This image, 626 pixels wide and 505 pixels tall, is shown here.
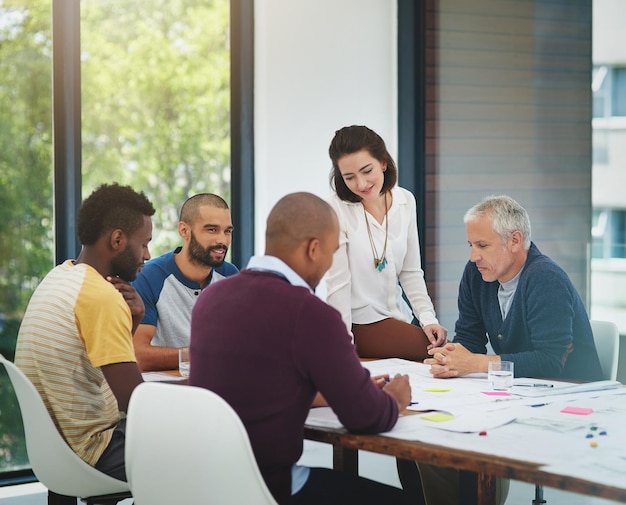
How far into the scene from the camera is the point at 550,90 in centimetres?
484

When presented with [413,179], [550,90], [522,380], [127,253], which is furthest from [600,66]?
[127,253]

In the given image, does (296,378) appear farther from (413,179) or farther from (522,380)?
(413,179)

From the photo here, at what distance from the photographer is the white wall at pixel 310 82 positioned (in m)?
5.12

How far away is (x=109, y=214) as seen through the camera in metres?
2.80

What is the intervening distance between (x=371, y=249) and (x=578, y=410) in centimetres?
145

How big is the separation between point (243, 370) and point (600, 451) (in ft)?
2.57

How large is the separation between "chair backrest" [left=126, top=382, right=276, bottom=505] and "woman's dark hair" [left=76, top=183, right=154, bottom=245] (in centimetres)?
75

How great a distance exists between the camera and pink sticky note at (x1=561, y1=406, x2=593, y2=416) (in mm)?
2467

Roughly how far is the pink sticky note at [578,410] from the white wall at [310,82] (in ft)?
9.27

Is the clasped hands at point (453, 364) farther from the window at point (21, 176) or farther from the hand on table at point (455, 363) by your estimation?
the window at point (21, 176)

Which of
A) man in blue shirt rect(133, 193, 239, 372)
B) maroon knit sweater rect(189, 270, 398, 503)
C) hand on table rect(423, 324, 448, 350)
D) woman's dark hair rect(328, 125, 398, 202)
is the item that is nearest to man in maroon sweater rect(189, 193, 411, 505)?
maroon knit sweater rect(189, 270, 398, 503)

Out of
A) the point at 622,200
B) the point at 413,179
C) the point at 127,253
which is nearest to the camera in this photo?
the point at 127,253

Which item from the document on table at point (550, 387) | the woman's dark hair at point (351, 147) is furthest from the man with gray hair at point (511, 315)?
the woman's dark hair at point (351, 147)

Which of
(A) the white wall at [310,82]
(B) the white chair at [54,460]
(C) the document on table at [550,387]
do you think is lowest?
(B) the white chair at [54,460]
